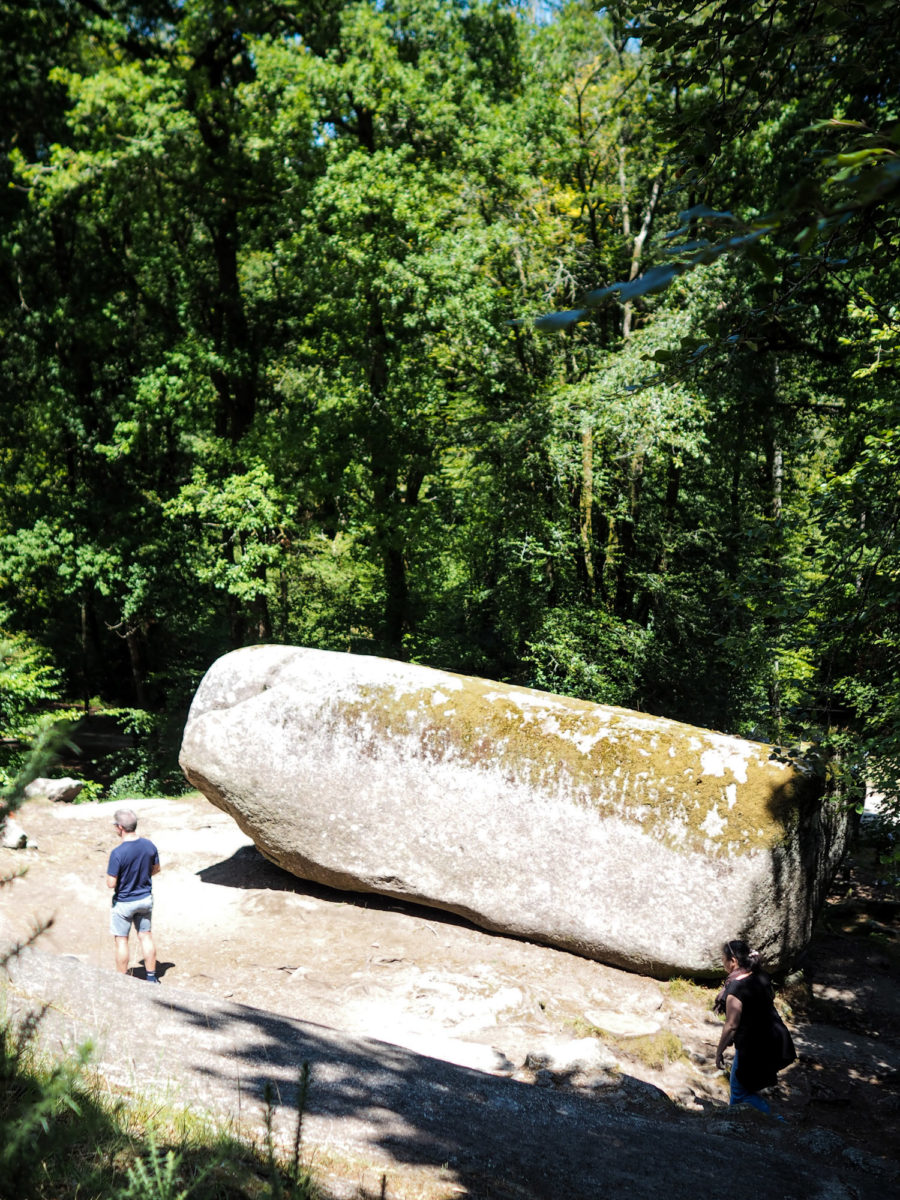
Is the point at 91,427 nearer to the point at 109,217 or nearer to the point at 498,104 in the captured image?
the point at 109,217

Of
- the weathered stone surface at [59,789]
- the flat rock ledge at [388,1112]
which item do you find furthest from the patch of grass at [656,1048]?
the weathered stone surface at [59,789]

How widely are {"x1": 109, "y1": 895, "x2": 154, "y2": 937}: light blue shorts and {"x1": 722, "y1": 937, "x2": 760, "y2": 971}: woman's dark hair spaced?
4444mm

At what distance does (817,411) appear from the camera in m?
11.5

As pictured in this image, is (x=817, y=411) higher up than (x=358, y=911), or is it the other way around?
(x=817, y=411)

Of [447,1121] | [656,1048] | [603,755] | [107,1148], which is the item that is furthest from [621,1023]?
[107,1148]

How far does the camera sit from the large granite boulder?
7293 millimetres

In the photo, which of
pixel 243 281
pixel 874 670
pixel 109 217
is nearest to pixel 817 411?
pixel 874 670

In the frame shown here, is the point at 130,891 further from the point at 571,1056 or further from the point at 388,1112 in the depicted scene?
the point at 388,1112

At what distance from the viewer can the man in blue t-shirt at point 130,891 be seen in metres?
6.64

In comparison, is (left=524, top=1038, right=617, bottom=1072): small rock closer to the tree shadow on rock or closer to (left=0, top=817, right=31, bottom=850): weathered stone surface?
the tree shadow on rock

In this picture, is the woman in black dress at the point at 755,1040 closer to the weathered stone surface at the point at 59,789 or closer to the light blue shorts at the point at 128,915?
the light blue shorts at the point at 128,915

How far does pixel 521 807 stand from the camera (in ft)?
25.4

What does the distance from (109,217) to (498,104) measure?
7.10m

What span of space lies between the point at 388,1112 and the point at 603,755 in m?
4.66
